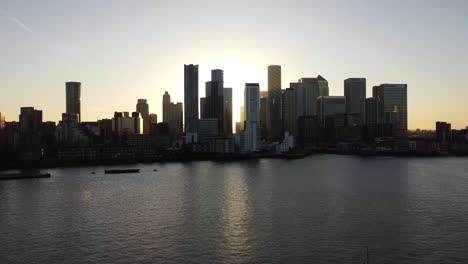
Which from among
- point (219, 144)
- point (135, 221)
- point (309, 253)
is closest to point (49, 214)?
point (135, 221)

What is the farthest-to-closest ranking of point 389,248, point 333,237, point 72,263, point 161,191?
point 161,191, point 333,237, point 389,248, point 72,263

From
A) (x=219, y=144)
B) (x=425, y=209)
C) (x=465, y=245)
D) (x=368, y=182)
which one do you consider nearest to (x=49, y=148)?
(x=219, y=144)

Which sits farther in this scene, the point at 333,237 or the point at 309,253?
the point at 333,237

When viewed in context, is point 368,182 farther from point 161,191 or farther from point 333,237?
point 333,237

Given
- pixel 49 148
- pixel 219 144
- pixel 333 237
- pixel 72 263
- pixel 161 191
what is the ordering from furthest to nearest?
pixel 219 144
pixel 49 148
pixel 161 191
pixel 333 237
pixel 72 263

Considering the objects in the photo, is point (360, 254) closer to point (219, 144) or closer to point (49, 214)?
point (49, 214)

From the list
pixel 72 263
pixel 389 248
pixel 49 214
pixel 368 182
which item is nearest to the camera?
pixel 72 263
